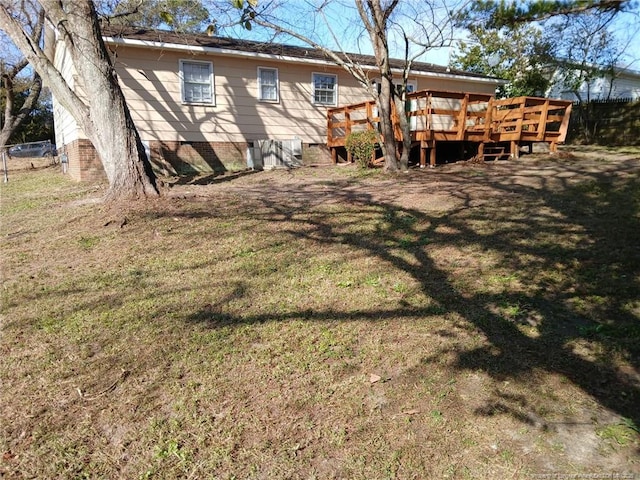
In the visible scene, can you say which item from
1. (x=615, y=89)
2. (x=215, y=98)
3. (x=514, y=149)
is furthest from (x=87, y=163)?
(x=615, y=89)

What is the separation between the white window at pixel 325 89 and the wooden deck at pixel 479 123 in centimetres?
98

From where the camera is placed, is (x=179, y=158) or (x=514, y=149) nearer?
(x=514, y=149)

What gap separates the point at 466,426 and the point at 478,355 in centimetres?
79

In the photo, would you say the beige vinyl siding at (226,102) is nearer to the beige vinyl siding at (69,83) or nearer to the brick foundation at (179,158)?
the brick foundation at (179,158)

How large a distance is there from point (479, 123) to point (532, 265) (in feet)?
31.1

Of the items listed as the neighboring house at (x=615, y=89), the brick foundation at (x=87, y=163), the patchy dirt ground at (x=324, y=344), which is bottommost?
the patchy dirt ground at (x=324, y=344)

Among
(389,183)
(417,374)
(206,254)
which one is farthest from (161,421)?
(389,183)

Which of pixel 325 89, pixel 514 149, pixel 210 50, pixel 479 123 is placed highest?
pixel 210 50

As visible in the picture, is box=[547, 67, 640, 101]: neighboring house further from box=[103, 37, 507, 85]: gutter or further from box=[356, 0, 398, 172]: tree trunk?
box=[356, 0, 398, 172]: tree trunk

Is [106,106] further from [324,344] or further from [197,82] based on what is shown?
[197,82]

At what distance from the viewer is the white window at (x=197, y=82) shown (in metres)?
12.9

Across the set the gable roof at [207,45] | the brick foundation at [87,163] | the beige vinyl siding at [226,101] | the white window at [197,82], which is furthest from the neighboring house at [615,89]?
the brick foundation at [87,163]

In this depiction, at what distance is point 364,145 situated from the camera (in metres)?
11.7

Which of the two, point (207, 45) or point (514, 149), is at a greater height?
point (207, 45)
